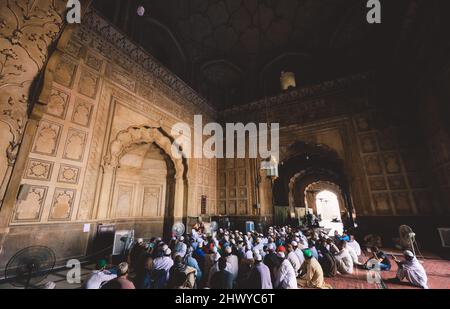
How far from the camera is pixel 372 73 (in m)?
8.62

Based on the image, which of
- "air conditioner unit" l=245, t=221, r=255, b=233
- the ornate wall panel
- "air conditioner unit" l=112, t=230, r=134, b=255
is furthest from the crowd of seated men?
"air conditioner unit" l=245, t=221, r=255, b=233

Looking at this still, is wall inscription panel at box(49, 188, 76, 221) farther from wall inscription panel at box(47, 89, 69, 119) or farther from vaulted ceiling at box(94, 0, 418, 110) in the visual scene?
vaulted ceiling at box(94, 0, 418, 110)

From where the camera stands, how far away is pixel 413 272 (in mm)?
3957

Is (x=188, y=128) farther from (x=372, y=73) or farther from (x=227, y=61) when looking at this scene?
(x=372, y=73)

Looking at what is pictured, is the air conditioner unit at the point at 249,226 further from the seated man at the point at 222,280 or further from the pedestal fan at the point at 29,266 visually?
the pedestal fan at the point at 29,266

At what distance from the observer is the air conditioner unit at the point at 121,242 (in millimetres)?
5602

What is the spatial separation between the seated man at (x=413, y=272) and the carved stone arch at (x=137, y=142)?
7.76m

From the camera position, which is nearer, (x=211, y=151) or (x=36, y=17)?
(x=36, y=17)

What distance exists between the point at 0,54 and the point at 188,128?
305 inches

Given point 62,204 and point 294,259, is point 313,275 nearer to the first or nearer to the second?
point 294,259

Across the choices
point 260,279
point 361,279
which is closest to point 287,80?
point 361,279

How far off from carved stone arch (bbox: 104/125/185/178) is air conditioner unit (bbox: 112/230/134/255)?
2094 millimetres
